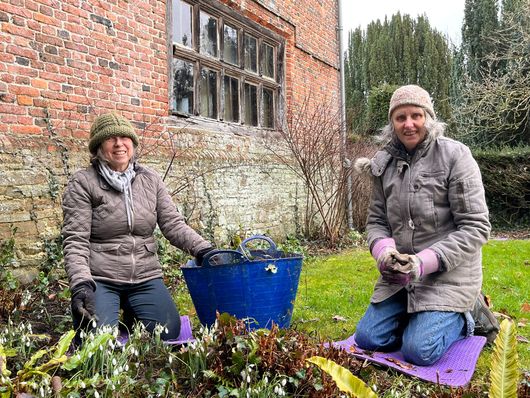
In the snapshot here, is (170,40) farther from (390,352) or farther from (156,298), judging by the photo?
(390,352)

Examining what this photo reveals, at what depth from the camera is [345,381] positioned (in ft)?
5.90

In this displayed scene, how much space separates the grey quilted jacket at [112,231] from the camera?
3076mm

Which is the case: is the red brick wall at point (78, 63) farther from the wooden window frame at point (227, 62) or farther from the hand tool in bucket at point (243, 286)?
the hand tool in bucket at point (243, 286)

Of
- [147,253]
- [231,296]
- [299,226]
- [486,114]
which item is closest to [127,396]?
[231,296]

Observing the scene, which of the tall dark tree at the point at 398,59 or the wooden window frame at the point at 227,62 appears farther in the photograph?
the tall dark tree at the point at 398,59

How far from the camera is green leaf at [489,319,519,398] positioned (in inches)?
63.8

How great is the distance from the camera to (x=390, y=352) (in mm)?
3125

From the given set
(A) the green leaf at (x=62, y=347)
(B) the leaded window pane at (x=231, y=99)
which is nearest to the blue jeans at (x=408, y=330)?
(A) the green leaf at (x=62, y=347)

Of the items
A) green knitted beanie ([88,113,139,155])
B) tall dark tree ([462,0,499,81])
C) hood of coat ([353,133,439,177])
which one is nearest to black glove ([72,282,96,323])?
green knitted beanie ([88,113,139,155])

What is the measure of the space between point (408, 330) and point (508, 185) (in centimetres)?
1146

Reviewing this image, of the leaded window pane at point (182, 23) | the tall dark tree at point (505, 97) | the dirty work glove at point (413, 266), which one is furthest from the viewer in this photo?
the tall dark tree at point (505, 97)

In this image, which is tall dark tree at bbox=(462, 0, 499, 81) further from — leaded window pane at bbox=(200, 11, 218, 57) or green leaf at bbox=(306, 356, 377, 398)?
green leaf at bbox=(306, 356, 377, 398)

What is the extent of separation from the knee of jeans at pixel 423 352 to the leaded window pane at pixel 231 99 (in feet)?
17.2

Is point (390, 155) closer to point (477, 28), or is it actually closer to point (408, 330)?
point (408, 330)
